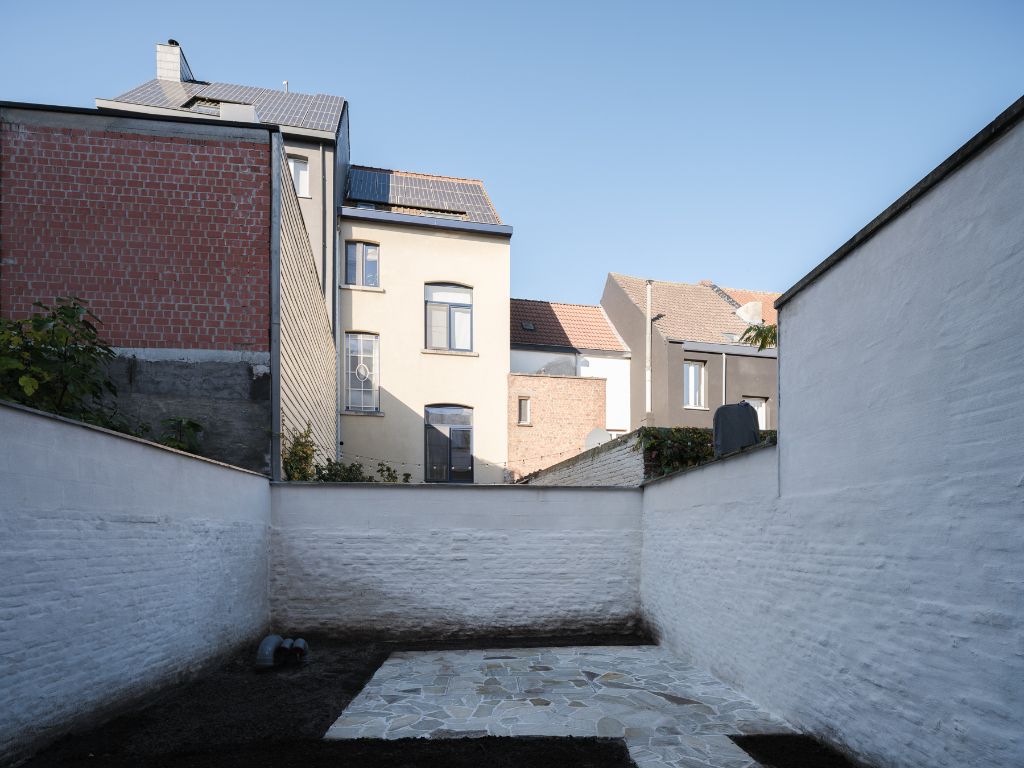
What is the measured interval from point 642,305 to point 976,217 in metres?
16.6

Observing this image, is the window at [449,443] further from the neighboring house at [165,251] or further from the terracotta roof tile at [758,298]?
the terracotta roof tile at [758,298]

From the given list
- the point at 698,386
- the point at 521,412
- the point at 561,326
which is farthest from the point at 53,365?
the point at 698,386

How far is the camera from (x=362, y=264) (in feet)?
54.9

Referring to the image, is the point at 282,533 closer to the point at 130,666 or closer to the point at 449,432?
the point at 130,666

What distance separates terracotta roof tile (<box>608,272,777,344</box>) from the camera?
19.6 metres

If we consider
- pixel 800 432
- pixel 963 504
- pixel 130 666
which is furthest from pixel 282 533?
pixel 963 504

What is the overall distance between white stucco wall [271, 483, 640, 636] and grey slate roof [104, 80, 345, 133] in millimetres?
10362

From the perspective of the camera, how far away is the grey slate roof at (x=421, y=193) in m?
17.7

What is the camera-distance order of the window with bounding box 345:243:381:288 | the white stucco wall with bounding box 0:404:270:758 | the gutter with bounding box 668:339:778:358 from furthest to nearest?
the gutter with bounding box 668:339:778:358
the window with bounding box 345:243:381:288
the white stucco wall with bounding box 0:404:270:758

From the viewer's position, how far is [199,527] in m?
6.54

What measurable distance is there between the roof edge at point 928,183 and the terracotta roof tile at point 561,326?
47.6 feet

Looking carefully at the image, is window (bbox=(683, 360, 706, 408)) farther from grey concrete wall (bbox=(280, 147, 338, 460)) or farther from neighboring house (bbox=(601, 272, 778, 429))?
grey concrete wall (bbox=(280, 147, 338, 460))

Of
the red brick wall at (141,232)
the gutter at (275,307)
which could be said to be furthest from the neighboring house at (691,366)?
the red brick wall at (141,232)

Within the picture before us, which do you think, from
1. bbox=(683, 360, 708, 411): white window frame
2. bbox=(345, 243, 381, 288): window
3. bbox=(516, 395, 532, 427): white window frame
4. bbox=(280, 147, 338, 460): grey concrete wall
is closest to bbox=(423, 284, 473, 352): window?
bbox=(345, 243, 381, 288): window
